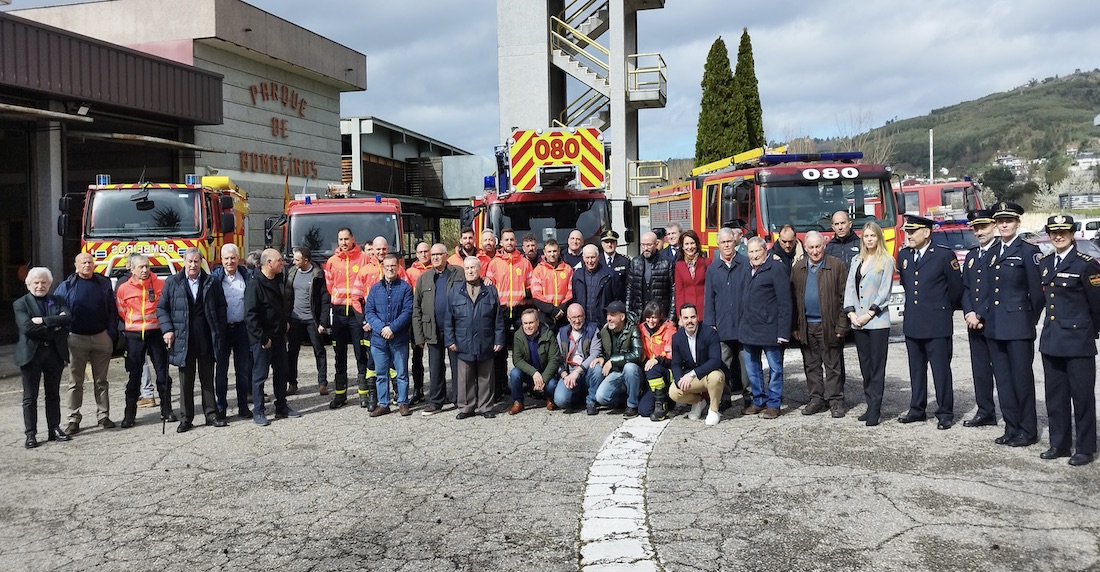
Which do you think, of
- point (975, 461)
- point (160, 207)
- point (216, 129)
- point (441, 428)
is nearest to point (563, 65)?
point (216, 129)

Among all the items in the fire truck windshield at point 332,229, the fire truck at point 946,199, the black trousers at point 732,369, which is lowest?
the black trousers at point 732,369

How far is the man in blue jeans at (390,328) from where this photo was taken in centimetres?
930

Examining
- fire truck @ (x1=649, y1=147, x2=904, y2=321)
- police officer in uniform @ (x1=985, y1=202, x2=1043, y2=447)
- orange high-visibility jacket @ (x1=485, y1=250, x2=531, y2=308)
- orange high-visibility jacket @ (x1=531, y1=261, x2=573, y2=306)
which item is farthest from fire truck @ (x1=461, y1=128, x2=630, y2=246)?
police officer in uniform @ (x1=985, y1=202, x2=1043, y2=447)

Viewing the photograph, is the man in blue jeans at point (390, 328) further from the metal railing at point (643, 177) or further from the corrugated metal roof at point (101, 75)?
the metal railing at point (643, 177)

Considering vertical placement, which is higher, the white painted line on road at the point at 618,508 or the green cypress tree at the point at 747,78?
the green cypress tree at the point at 747,78

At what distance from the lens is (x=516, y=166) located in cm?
1394

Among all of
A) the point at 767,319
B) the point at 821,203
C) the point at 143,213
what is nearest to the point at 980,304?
the point at 767,319

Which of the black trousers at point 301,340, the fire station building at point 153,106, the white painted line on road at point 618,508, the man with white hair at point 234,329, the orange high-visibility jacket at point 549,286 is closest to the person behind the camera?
the white painted line on road at point 618,508

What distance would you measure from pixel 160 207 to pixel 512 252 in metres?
6.74

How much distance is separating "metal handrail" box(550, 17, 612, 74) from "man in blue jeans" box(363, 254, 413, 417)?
62.4 ft

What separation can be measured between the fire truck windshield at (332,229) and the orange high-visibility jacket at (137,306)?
552 cm

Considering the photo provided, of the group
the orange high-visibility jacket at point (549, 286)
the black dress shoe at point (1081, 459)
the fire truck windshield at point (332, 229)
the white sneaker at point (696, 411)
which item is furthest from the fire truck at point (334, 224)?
the black dress shoe at point (1081, 459)

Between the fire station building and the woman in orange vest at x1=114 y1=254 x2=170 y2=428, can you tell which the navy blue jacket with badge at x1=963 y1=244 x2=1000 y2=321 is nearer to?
the woman in orange vest at x1=114 y1=254 x2=170 y2=428

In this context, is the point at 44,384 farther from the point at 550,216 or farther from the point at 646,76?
the point at 646,76
